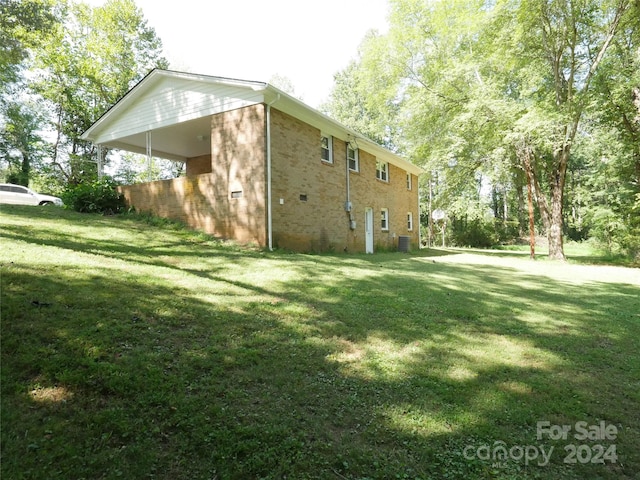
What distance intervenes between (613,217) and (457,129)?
10.4 metres

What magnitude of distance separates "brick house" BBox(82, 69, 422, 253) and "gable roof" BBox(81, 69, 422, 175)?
1.5 inches

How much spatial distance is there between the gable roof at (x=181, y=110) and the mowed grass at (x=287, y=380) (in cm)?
731

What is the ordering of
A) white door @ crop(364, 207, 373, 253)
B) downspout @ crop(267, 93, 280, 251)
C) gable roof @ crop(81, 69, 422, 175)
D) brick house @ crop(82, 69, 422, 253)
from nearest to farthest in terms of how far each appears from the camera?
downspout @ crop(267, 93, 280, 251)
brick house @ crop(82, 69, 422, 253)
gable roof @ crop(81, 69, 422, 175)
white door @ crop(364, 207, 373, 253)

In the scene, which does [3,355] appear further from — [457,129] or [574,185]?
[574,185]

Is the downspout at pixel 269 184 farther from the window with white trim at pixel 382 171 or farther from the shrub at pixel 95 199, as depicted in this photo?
the window with white trim at pixel 382 171

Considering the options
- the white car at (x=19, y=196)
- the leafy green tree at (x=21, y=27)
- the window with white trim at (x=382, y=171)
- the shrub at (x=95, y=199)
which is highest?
the leafy green tree at (x=21, y=27)

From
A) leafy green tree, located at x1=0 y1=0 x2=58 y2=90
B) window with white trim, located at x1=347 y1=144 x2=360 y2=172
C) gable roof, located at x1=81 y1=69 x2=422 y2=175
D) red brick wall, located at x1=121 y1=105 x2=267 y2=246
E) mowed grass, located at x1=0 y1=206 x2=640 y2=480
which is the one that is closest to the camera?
mowed grass, located at x1=0 y1=206 x2=640 y2=480

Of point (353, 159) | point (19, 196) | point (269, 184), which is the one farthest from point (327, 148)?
point (19, 196)

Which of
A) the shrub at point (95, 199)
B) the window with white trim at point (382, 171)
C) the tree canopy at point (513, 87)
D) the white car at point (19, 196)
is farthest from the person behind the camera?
the window with white trim at point (382, 171)

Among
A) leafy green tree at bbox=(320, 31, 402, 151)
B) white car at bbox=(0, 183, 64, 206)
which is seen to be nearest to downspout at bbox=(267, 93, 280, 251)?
white car at bbox=(0, 183, 64, 206)

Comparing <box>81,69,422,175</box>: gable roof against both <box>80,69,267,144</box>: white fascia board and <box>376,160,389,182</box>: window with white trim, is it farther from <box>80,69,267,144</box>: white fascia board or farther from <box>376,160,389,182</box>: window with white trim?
<box>376,160,389,182</box>: window with white trim

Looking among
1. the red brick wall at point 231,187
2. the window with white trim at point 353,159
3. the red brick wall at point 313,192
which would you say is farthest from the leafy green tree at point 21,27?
the window with white trim at point 353,159

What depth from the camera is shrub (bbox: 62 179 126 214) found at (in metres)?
13.6

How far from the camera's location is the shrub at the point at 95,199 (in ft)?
44.8
